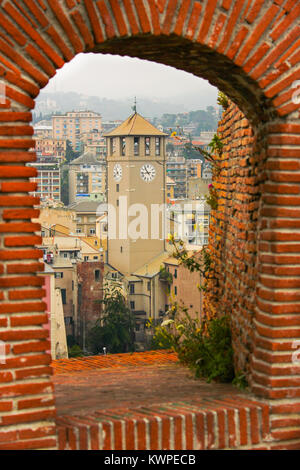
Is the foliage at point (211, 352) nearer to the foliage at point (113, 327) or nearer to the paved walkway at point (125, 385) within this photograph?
the paved walkway at point (125, 385)

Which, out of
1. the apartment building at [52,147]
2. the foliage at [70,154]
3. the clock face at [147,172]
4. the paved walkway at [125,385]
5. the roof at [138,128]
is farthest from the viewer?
the apartment building at [52,147]

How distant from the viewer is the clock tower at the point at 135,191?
3086 inches

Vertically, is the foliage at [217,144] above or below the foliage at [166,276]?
above

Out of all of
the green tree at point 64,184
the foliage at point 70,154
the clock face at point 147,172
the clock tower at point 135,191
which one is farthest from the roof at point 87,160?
the clock face at point 147,172

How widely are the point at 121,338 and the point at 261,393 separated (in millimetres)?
58584

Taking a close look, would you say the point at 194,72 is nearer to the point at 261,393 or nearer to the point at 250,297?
the point at 250,297

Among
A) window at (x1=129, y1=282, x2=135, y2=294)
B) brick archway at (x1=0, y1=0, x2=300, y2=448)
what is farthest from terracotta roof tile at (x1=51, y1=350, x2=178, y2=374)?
window at (x1=129, y1=282, x2=135, y2=294)

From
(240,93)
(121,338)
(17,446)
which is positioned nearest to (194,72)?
(240,93)

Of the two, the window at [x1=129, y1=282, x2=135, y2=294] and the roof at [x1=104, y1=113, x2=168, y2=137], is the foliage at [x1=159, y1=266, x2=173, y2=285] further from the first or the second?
the roof at [x1=104, y1=113, x2=168, y2=137]

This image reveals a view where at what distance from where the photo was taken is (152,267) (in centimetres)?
7400

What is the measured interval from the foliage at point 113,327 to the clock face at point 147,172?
16214mm

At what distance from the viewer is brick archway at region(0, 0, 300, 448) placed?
3.43 metres

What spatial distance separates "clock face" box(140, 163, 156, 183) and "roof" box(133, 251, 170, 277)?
301 inches

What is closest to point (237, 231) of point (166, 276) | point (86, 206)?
point (166, 276)
